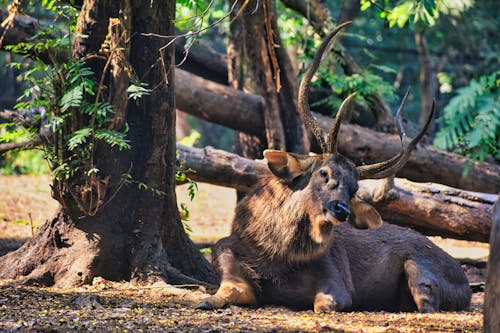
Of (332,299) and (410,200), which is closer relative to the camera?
(332,299)

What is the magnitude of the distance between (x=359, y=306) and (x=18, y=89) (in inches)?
607

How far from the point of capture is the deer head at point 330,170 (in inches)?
243

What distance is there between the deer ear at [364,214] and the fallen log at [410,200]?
1.80m

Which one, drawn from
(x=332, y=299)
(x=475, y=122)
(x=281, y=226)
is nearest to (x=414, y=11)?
(x=281, y=226)

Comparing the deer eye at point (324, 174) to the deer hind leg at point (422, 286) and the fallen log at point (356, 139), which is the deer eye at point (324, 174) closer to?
the deer hind leg at point (422, 286)

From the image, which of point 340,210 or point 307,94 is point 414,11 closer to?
point 307,94

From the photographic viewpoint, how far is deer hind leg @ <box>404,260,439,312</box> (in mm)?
6797

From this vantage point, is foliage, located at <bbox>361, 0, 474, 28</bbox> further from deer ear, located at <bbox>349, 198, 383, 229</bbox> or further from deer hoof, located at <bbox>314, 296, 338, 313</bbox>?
deer hoof, located at <bbox>314, 296, 338, 313</bbox>

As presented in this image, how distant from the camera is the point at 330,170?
20.6 feet

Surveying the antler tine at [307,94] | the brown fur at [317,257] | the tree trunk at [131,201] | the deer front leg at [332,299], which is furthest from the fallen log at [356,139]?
the deer front leg at [332,299]

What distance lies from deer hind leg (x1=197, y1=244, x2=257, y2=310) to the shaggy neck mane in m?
0.26

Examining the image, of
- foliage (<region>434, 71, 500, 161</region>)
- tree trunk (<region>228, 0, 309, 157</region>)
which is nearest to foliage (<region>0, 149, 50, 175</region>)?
tree trunk (<region>228, 0, 309, 157</region>)

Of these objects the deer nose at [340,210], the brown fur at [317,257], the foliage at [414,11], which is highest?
the foliage at [414,11]

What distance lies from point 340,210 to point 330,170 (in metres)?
0.40
